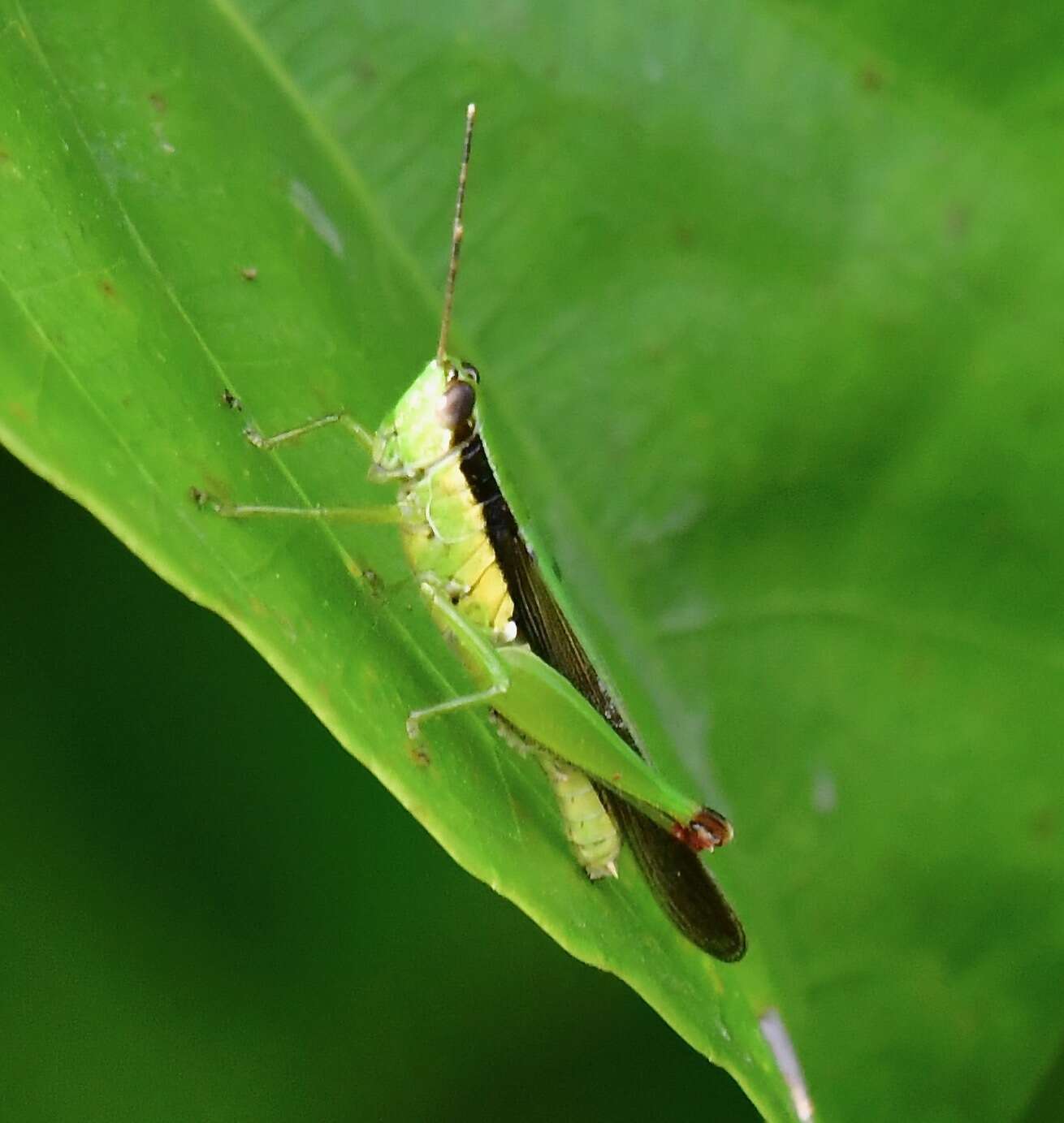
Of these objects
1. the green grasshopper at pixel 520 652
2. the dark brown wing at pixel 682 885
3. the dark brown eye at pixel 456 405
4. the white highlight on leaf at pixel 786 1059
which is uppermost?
the dark brown eye at pixel 456 405

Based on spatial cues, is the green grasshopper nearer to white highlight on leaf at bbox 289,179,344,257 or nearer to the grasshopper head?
the grasshopper head

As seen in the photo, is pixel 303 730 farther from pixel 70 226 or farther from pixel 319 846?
pixel 70 226

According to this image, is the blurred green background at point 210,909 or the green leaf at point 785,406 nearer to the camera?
the blurred green background at point 210,909

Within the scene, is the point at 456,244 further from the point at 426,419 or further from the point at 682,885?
the point at 682,885

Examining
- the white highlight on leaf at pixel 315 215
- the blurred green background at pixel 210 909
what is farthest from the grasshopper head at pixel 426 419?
the blurred green background at pixel 210 909

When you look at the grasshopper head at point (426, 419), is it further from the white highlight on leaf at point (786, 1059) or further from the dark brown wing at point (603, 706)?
the white highlight on leaf at point (786, 1059)

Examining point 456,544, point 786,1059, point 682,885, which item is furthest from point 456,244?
point 786,1059

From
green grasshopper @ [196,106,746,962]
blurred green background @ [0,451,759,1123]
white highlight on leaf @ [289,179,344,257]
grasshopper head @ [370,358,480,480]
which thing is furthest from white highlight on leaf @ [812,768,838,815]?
white highlight on leaf @ [289,179,344,257]
